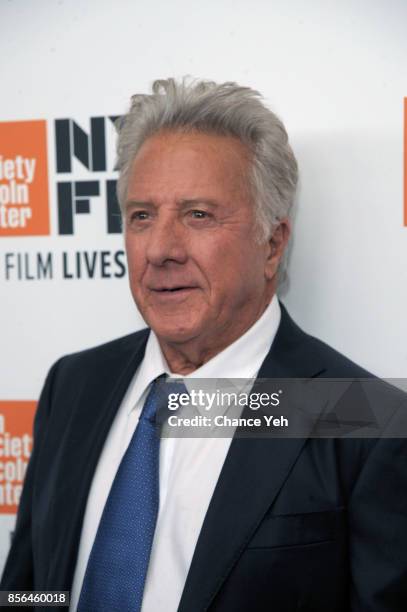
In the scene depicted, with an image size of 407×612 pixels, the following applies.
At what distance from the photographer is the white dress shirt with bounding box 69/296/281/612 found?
99 centimetres

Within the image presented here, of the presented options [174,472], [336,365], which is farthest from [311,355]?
[174,472]

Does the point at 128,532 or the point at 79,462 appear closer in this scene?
the point at 128,532

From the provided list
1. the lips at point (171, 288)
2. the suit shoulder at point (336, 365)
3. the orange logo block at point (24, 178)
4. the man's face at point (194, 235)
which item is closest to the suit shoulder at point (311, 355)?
the suit shoulder at point (336, 365)

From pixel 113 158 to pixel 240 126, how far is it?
0.44 metres

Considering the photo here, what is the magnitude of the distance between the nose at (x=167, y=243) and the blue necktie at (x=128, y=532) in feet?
→ 0.90

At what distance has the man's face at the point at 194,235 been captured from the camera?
1.02 meters

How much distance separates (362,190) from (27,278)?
2.70ft

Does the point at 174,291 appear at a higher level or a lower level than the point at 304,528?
higher

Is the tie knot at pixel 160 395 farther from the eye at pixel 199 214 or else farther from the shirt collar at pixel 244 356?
the eye at pixel 199 214

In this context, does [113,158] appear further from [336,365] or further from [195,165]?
[336,365]

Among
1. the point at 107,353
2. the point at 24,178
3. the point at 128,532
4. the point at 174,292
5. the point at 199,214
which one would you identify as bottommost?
the point at 128,532

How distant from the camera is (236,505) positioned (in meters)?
0.96

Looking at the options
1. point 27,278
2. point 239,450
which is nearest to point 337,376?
point 239,450

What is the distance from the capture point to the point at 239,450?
993 millimetres
